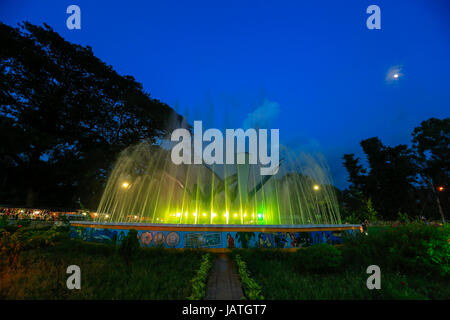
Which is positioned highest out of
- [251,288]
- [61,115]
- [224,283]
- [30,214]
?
[61,115]

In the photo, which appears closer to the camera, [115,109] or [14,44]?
[14,44]

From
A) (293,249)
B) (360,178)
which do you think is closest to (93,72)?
(293,249)

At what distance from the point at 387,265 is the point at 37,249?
15.3m

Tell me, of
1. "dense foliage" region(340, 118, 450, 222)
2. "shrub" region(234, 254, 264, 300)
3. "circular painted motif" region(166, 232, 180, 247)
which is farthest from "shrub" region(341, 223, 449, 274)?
"dense foliage" region(340, 118, 450, 222)

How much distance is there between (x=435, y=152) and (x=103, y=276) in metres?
62.3

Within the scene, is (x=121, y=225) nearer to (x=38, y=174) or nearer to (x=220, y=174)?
(x=220, y=174)

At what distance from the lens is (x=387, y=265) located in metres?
7.37

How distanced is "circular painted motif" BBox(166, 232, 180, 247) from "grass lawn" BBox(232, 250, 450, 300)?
3863 millimetres

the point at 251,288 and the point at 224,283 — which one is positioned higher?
the point at 251,288

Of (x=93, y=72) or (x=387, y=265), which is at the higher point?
(x=93, y=72)

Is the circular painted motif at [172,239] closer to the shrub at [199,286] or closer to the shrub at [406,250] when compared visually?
the shrub at [199,286]

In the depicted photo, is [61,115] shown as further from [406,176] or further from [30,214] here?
[406,176]

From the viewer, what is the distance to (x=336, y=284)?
18.6 feet

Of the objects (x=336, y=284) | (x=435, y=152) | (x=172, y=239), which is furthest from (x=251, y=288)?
(x=435, y=152)
